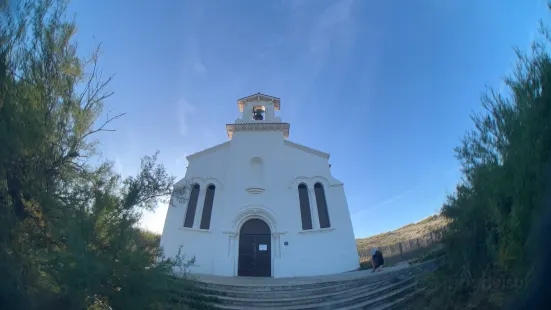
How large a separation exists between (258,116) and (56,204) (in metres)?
14.1

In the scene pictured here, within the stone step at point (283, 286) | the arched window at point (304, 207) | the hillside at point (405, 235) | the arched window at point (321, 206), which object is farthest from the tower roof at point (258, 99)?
the hillside at point (405, 235)

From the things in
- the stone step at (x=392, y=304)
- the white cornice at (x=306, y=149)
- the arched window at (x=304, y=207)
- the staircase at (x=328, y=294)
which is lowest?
the stone step at (x=392, y=304)

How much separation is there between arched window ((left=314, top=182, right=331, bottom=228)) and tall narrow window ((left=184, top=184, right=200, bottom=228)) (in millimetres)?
6316

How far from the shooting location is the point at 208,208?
13.9 metres

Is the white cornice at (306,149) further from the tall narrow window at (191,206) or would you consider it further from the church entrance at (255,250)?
the tall narrow window at (191,206)

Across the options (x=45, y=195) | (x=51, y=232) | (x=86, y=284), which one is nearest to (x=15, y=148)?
(x=45, y=195)

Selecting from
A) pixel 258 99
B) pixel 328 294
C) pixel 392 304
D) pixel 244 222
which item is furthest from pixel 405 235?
pixel 392 304

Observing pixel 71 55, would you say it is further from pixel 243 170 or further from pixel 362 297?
pixel 243 170

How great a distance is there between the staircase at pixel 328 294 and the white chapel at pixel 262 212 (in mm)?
4097

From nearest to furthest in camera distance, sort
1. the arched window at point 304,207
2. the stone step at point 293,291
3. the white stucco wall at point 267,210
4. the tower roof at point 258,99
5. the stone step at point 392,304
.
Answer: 1. the stone step at point 392,304
2. the stone step at point 293,291
3. the white stucco wall at point 267,210
4. the arched window at point 304,207
5. the tower roof at point 258,99

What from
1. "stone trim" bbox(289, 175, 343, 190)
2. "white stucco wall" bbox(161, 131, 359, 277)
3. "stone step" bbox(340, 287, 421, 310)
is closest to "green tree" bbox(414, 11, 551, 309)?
"stone step" bbox(340, 287, 421, 310)

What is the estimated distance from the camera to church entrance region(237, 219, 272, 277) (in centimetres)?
1246

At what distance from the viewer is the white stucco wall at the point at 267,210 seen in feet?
40.8

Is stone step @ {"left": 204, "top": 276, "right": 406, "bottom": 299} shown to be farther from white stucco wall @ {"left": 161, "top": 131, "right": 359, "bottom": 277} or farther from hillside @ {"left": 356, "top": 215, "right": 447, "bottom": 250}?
hillside @ {"left": 356, "top": 215, "right": 447, "bottom": 250}
